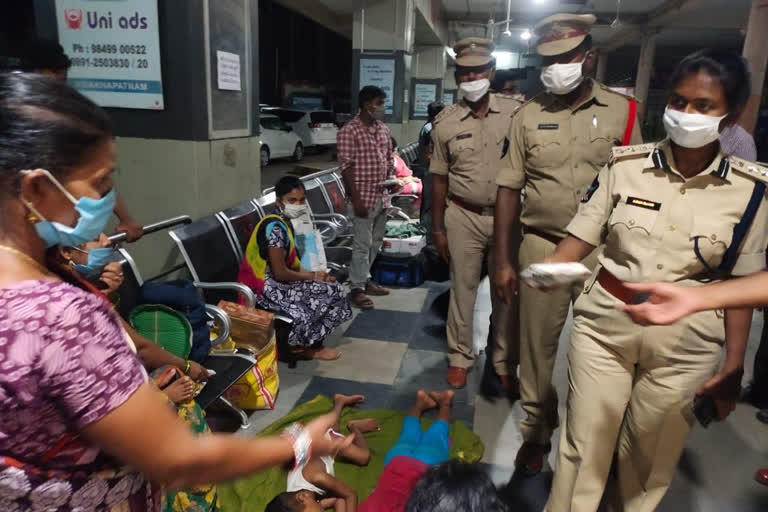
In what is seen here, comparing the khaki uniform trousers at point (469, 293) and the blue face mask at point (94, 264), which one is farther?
the khaki uniform trousers at point (469, 293)

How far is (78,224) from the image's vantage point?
81 cm

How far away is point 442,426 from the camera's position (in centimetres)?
235

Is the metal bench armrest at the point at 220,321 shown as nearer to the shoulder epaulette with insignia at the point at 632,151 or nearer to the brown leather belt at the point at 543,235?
the brown leather belt at the point at 543,235

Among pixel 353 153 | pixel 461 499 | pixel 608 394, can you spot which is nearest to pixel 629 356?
pixel 608 394

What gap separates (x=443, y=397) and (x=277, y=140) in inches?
454

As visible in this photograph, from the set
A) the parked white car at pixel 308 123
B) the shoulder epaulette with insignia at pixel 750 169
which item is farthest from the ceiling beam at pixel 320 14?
the shoulder epaulette with insignia at pixel 750 169

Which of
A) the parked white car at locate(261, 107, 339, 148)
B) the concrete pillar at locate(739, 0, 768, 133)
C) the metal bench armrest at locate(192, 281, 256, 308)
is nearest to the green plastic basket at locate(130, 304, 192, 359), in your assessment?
the metal bench armrest at locate(192, 281, 256, 308)

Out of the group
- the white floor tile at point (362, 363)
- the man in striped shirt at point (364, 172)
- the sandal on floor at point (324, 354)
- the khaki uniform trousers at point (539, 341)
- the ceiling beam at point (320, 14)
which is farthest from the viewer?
the ceiling beam at point (320, 14)

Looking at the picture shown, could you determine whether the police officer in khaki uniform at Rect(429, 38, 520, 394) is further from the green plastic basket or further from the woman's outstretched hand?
the woman's outstretched hand

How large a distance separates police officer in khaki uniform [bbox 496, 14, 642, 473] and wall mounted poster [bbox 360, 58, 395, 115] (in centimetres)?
641

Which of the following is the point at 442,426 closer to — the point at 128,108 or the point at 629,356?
the point at 629,356

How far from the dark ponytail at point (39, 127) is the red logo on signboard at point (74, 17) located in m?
2.78

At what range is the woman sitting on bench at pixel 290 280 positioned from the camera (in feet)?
9.93

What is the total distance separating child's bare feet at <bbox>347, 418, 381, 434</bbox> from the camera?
8.31 feet
